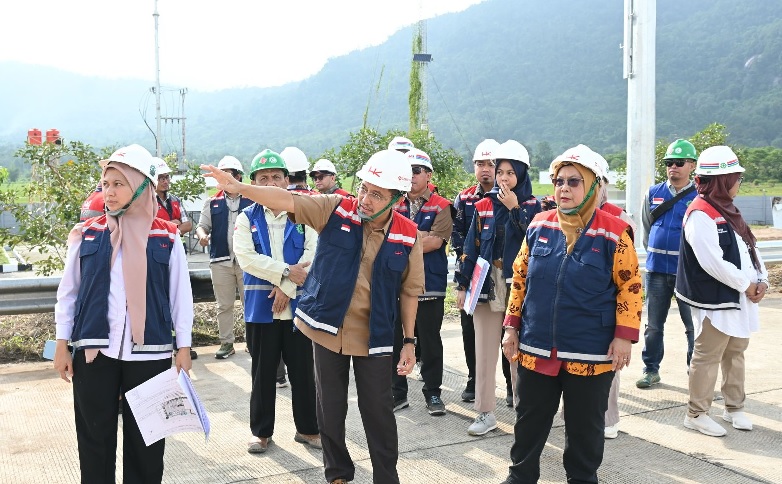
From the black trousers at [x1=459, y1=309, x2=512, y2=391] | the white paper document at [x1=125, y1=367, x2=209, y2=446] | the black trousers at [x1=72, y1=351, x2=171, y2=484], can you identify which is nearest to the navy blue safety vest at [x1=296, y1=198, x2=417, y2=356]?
the white paper document at [x1=125, y1=367, x2=209, y2=446]

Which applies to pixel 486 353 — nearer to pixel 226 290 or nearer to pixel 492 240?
pixel 492 240

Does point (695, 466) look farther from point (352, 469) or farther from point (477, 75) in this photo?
point (477, 75)

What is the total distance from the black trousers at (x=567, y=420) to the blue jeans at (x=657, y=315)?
2584mm

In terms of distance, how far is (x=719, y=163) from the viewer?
5059 millimetres

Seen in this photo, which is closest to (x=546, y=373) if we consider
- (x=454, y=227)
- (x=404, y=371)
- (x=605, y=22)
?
(x=404, y=371)

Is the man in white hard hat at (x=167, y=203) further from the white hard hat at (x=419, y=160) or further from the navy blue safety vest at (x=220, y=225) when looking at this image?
the white hard hat at (x=419, y=160)

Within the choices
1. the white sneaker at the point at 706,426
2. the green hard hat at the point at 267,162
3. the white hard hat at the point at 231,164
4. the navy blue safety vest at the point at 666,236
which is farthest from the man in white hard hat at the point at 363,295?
the white hard hat at the point at 231,164

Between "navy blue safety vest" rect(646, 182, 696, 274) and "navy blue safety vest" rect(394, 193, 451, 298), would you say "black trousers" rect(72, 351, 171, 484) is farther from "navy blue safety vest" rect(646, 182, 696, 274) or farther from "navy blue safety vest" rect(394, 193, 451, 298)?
"navy blue safety vest" rect(646, 182, 696, 274)

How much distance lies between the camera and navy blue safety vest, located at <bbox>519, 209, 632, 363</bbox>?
373 centimetres

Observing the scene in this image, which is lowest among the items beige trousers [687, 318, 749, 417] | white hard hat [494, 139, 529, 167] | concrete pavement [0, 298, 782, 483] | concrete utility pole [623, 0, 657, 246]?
concrete pavement [0, 298, 782, 483]

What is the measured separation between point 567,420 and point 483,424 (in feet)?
4.50

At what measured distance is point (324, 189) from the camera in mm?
6898

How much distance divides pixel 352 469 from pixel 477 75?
171m

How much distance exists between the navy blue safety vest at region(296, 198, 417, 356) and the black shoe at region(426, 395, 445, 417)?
183 centimetres
